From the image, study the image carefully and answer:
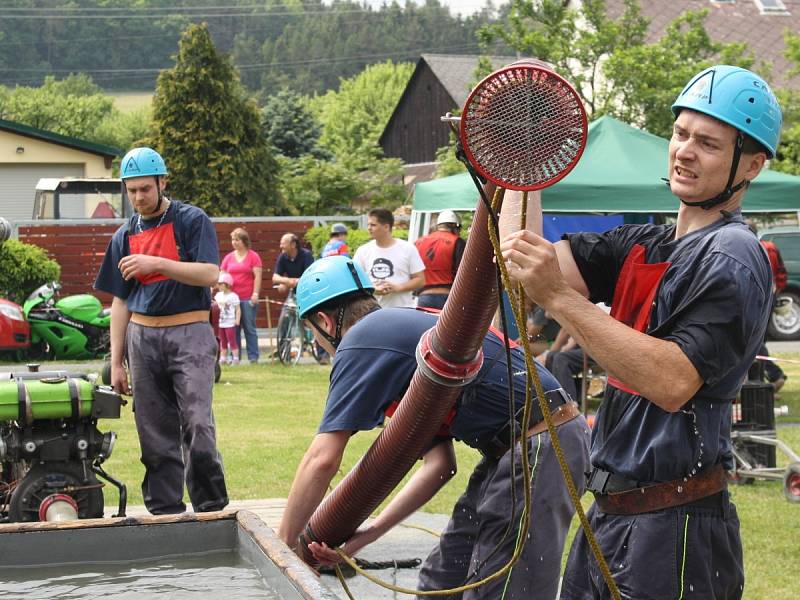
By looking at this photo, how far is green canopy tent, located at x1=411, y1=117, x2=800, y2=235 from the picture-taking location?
1246 centimetres

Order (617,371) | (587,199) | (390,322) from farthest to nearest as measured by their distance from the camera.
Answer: (587,199)
(390,322)
(617,371)

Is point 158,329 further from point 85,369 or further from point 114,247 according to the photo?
point 85,369

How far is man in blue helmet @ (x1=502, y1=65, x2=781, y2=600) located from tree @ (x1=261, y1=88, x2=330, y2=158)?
56.1 meters

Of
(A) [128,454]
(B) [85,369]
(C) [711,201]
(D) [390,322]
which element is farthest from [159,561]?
(B) [85,369]

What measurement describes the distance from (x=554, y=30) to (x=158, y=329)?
26.5 meters

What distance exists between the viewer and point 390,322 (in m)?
3.93

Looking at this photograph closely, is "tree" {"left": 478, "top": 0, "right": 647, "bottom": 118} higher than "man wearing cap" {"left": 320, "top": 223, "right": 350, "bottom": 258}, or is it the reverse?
"tree" {"left": 478, "top": 0, "right": 647, "bottom": 118}

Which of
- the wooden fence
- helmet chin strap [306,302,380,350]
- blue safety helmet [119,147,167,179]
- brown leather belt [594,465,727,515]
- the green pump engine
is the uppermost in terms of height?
blue safety helmet [119,147,167,179]

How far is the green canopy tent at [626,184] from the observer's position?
40.9ft

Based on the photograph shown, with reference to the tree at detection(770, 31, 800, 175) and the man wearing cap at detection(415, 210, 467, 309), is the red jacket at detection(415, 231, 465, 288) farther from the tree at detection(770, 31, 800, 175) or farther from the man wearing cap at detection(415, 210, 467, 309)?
the tree at detection(770, 31, 800, 175)

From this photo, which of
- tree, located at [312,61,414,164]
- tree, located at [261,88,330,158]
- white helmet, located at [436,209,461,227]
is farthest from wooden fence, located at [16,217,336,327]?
tree, located at [312,61,414,164]

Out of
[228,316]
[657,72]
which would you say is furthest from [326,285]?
[657,72]

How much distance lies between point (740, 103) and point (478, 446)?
→ 1.56 meters

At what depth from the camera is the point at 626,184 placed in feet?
41.5
